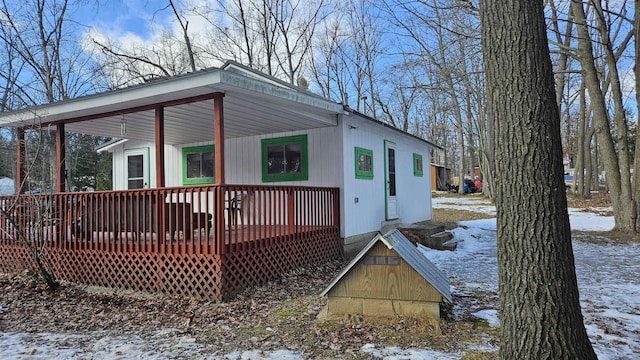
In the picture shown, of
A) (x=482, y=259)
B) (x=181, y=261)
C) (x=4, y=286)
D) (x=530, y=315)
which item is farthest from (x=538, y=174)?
(x=4, y=286)

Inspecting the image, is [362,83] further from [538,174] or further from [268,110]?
[538,174]

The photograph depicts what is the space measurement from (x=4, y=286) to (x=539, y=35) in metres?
7.50

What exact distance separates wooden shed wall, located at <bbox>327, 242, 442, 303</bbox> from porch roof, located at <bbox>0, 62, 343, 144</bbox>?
104 inches

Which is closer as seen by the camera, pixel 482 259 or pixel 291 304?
pixel 291 304

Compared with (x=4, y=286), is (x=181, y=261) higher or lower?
higher

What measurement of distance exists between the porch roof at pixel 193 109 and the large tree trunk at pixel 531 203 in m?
3.24

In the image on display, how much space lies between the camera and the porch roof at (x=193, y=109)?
5.14 meters

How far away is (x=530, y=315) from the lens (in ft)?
8.21

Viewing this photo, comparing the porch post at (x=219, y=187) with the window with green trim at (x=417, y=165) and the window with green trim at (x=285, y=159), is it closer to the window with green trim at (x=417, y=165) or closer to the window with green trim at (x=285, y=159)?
the window with green trim at (x=285, y=159)

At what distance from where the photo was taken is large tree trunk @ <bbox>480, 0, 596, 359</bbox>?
2475 mm

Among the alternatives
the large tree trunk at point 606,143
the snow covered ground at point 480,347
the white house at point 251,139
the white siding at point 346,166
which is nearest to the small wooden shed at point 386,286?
the snow covered ground at point 480,347

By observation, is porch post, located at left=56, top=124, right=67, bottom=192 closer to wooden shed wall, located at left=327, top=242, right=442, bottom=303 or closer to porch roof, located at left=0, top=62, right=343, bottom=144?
porch roof, located at left=0, top=62, right=343, bottom=144

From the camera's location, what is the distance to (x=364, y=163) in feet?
28.8

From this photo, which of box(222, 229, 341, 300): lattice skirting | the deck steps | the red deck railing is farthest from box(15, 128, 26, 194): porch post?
the deck steps
